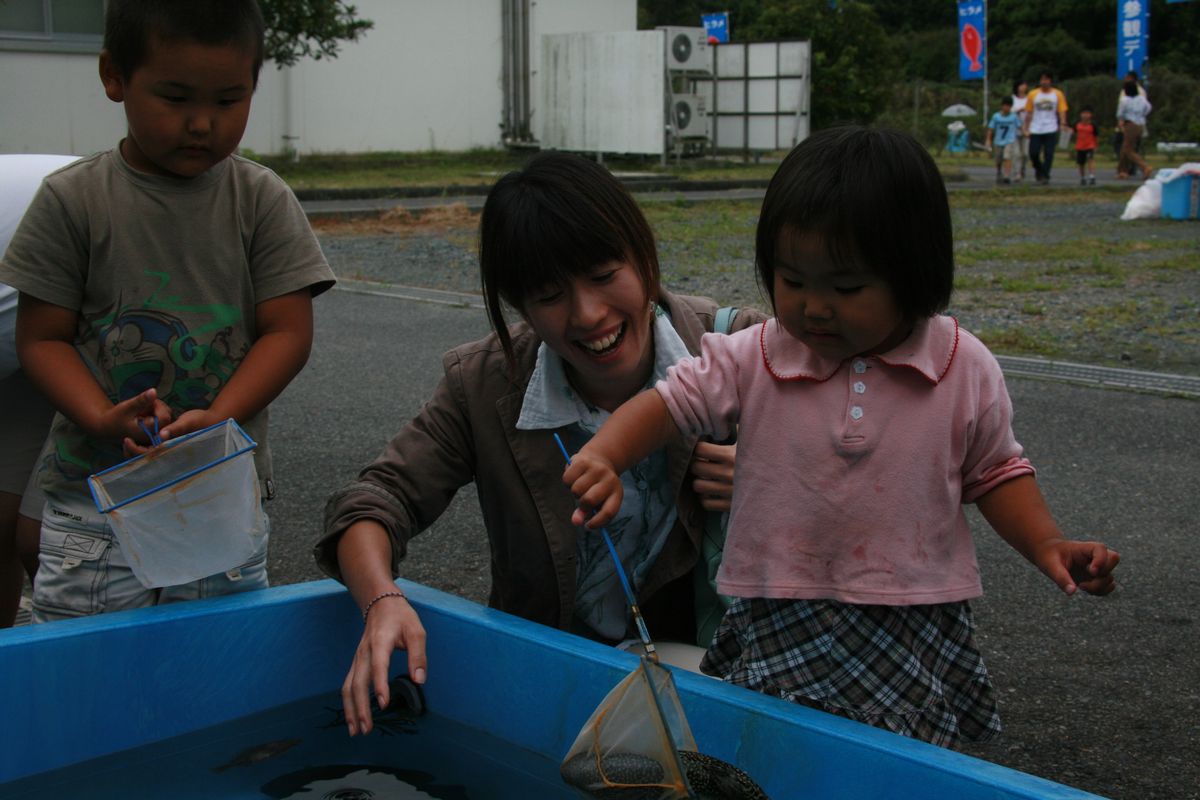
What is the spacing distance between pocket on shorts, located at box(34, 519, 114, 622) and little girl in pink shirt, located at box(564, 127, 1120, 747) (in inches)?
38.7

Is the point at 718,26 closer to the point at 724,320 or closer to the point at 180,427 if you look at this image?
the point at 724,320

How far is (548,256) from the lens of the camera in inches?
81.0

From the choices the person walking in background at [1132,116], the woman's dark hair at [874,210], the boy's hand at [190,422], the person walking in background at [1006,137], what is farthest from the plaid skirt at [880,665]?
the person walking in background at [1006,137]

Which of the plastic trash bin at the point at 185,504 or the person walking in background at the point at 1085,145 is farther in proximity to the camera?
the person walking in background at the point at 1085,145

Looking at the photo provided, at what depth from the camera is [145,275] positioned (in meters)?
2.25

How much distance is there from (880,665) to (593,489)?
19.5 inches

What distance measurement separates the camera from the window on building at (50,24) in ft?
57.2

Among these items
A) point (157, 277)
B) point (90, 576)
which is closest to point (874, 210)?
point (157, 277)

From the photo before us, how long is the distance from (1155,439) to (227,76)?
3923mm

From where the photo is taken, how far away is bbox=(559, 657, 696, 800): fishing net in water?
1.64 metres

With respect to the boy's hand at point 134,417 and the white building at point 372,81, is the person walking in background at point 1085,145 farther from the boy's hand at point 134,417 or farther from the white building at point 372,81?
the boy's hand at point 134,417

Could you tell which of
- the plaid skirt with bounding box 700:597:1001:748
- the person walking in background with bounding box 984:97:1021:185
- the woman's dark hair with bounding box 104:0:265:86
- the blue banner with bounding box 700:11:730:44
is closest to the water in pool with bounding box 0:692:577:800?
the plaid skirt with bounding box 700:597:1001:748

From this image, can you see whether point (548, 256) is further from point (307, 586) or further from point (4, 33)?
point (4, 33)

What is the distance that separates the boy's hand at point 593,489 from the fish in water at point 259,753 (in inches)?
32.7
